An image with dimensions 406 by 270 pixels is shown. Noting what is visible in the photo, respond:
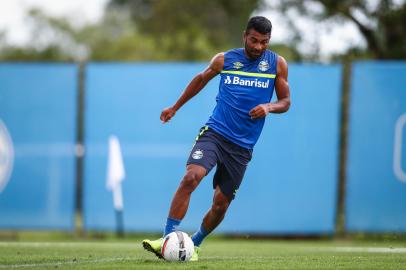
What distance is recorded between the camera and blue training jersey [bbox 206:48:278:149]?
9555 mm

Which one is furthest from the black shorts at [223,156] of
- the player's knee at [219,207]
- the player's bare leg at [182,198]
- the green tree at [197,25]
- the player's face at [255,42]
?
the green tree at [197,25]

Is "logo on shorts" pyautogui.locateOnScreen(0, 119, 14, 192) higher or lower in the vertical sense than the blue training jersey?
lower

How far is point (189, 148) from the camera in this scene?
650 inches

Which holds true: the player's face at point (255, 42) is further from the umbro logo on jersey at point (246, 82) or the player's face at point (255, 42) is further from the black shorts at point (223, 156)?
the black shorts at point (223, 156)

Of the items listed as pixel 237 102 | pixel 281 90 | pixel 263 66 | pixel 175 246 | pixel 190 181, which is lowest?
pixel 175 246

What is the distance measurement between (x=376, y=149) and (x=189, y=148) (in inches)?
133

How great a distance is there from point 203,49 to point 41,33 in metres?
35.8

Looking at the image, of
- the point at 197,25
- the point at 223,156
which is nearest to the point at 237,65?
the point at 223,156

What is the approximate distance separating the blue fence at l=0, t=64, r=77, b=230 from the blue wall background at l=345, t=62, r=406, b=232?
16.9 feet

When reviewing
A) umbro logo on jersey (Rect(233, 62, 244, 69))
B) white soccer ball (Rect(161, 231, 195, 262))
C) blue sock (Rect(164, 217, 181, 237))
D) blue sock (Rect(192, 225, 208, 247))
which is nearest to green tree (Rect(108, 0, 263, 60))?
umbro logo on jersey (Rect(233, 62, 244, 69))

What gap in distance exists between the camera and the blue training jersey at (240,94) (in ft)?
31.3

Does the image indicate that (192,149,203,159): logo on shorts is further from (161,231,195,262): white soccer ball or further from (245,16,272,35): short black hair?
(245,16,272,35): short black hair

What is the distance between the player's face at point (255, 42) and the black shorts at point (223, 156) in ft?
3.08

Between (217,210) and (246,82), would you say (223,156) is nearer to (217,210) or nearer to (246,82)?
(217,210)
